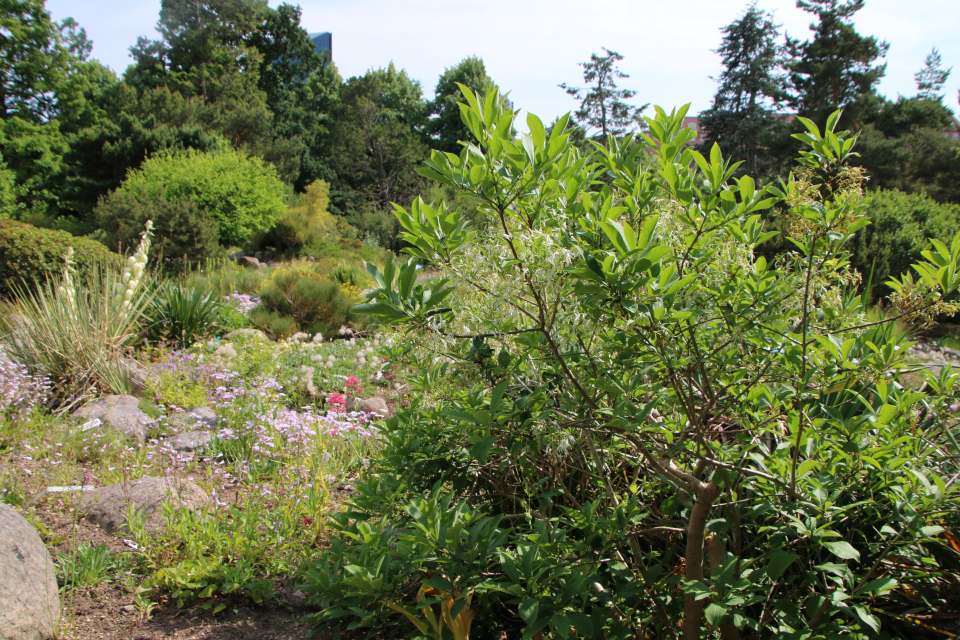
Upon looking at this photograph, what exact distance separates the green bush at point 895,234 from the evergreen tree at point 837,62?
13.4 m

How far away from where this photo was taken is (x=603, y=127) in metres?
26.7

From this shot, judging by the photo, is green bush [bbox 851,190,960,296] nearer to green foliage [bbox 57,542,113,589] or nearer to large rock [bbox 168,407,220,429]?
large rock [bbox 168,407,220,429]

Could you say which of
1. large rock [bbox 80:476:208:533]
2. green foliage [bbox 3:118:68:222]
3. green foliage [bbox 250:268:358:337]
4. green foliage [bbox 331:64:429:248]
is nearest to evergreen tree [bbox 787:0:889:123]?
green foliage [bbox 331:64:429:248]

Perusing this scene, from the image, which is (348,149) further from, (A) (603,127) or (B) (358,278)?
(B) (358,278)

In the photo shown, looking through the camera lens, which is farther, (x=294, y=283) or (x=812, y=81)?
(x=812, y=81)

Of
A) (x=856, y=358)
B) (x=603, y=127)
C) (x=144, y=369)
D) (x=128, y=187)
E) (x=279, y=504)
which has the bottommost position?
(x=279, y=504)

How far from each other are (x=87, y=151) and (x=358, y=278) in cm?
1715

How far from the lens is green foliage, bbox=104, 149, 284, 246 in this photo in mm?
14703

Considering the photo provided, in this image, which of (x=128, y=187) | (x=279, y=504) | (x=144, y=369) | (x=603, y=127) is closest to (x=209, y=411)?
(x=144, y=369)

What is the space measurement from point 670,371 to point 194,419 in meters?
3.98

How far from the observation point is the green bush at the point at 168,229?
11.5 m

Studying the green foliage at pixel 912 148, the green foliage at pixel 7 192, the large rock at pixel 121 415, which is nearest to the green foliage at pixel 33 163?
the green foliage at pixel 7 192

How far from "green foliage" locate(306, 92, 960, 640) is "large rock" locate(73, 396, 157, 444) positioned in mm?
3222

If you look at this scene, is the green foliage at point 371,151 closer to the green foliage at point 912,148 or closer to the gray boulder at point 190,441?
the green foliage at point 912,148
